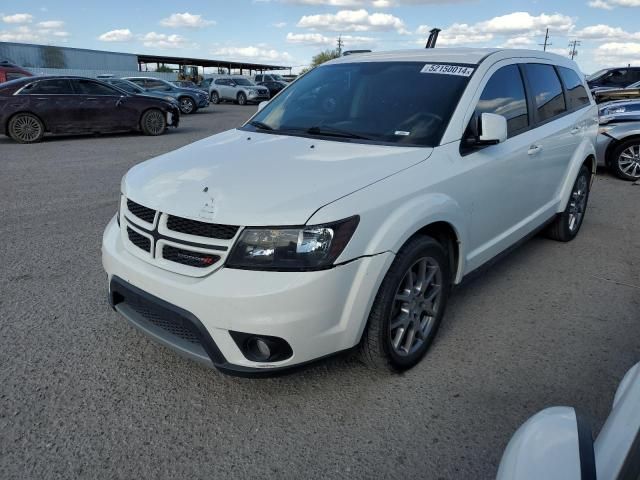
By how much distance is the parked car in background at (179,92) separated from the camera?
19.6m

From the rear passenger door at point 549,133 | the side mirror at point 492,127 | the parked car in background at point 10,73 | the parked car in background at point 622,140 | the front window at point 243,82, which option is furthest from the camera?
the front window at point 243,82

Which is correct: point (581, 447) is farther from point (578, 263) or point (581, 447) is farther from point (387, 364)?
point (578, 263)

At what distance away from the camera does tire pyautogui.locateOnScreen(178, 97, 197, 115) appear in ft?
64.7

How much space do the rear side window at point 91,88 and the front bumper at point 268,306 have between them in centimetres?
1092

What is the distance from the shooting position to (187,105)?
19.9 metres

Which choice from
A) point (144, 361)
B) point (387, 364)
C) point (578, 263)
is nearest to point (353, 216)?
point (387, 364)

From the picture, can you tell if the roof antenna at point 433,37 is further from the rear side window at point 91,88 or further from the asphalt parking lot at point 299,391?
the rear side window at point 91,88

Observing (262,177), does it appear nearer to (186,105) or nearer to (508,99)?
(508,99)

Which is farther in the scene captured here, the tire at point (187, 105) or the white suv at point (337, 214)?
the tire at point (187, 105)

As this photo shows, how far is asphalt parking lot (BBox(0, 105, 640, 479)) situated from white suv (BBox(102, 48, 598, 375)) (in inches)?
13.0

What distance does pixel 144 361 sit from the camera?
295 cm

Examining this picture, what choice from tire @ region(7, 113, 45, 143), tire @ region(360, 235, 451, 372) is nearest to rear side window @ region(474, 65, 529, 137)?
tire @ region(360, 235, 451, 372)

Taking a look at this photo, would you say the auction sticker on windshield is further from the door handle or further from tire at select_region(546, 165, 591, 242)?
tire at select_region(546, 165, 591, 242)

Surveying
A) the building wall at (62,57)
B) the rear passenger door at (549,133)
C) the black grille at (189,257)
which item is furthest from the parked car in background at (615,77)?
the building wall at (62,57)
